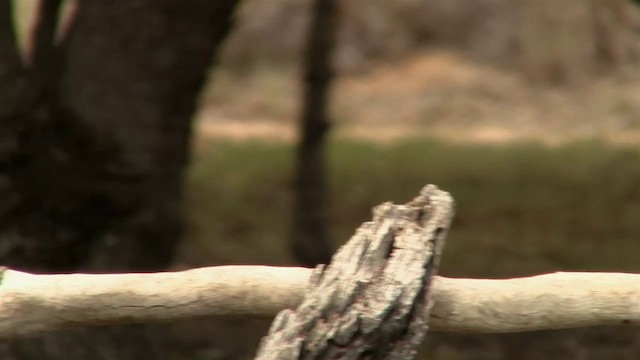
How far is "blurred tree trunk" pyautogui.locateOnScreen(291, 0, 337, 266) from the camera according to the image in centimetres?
693

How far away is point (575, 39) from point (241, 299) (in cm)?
1486

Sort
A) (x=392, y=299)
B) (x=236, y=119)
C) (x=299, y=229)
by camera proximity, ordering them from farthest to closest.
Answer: (x=236, y=119) < (x=299, y=229) < (x=392, y=299)

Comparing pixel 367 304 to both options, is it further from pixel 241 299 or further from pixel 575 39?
pixel 575 39

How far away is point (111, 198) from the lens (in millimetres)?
4699

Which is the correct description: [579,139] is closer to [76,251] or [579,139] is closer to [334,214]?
[334,214]

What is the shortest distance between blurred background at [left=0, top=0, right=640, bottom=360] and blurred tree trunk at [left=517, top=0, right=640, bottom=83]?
3cm

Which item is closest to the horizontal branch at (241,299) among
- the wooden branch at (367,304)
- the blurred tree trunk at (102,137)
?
the wooden branch at (367,304)

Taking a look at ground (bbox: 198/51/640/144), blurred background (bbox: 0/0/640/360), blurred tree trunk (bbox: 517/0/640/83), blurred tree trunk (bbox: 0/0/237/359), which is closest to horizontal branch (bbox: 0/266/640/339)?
blurred background (bbox: 0/0/640/360)

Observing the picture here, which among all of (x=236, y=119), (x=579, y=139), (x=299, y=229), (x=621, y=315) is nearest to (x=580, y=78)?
(x=579, y=139)

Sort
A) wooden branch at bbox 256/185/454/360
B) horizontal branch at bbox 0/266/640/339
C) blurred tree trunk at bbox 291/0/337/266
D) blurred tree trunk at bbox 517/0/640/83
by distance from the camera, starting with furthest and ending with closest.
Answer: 1. blurred tree trunk at bbox 517/0/640/83
2. blurred tree trunk at bbox 291/0/337/266
3. horizontal branch at bbox 0/266/640/339
4. wooden branch at bbox 256/185/454/360

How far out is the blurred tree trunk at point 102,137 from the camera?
4477 mm

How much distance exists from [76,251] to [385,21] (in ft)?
45.3

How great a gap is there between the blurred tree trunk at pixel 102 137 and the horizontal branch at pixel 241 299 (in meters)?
1.74

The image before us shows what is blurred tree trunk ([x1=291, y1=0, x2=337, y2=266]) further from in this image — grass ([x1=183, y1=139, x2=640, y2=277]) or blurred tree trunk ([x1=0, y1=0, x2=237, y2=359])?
blurred tree trunk ([x1=0, y1=0, x2=237, y2=359])
